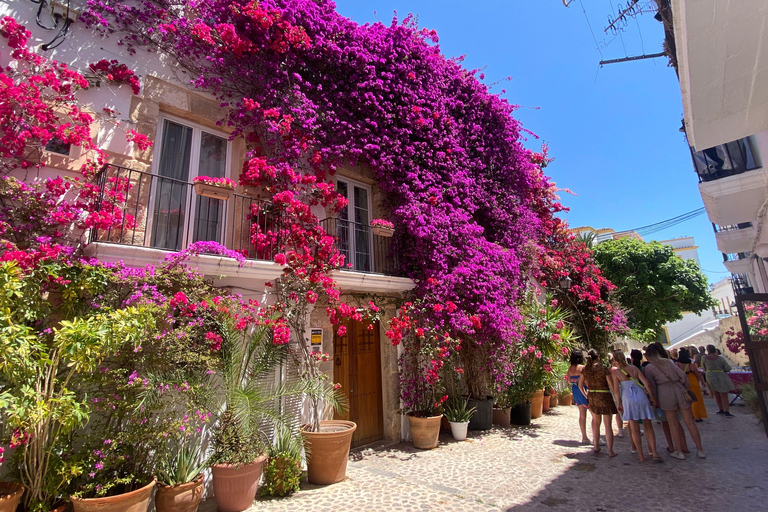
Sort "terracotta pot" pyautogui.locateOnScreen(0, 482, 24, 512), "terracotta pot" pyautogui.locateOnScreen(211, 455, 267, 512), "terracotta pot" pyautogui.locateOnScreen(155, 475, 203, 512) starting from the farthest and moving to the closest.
→ "terracotta pot" pyautogui.locateOnScreen(211, 455, 267, 512)
"terracotta pot" pyautogui.locateOnScreen(155, 475, 203, 512)
"terracotta pot" pyautogui.locateOnScreen(0, 482, 24, 512)

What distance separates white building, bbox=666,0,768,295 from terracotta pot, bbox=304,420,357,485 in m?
5.56

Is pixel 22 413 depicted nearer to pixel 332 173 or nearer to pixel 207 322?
pixel 207 322

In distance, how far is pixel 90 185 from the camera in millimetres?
4496

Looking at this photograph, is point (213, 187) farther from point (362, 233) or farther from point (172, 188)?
point (362, 233)

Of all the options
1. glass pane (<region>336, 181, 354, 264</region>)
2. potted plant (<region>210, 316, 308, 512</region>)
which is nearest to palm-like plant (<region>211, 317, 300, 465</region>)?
potted plant (<region>210, 316, 308, 512</region>)

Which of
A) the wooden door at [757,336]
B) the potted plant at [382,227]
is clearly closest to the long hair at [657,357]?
the wooden door at [757,336]

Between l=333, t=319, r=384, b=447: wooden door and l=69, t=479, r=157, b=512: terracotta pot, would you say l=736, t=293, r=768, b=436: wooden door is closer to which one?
l=333, t=319, r=384, b=447: wooden door

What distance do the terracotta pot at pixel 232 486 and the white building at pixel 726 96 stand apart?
608 cm

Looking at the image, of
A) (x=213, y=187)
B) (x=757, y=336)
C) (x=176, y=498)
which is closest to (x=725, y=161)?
(x=757, y=336)

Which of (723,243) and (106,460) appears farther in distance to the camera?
(723,243)

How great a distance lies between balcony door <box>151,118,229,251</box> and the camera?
5402mm

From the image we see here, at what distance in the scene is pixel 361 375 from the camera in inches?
287

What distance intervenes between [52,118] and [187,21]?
262 centimetres

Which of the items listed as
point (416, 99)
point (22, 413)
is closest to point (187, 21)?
point (416, 99)
